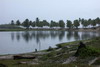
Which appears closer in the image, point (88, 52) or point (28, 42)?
point (88, 52)

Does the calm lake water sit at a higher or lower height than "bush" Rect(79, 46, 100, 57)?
lower

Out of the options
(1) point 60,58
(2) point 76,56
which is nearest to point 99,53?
(2) point 76,56

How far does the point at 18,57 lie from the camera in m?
31.8

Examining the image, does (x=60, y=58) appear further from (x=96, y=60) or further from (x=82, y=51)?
(x=96, y=60)

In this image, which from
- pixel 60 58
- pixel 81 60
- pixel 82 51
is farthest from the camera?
pixel 60 58

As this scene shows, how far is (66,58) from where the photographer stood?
88.8ft

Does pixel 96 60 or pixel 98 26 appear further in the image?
pixel 98 26

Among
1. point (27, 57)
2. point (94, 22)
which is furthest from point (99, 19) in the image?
point (27, 57)

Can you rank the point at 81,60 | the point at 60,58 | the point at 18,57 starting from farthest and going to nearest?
the point at 18,57 → the point at 60,58 → the point at 81,60

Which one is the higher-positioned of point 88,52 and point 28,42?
point 88,52

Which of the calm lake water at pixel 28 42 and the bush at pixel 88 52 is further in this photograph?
the calm lake water at pixel 28 42

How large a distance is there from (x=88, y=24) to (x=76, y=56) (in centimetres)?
17642

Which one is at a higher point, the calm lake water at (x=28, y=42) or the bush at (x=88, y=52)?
the bush at (x=88, y=52)

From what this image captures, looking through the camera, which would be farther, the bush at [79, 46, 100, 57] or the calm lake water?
the calm lake water
